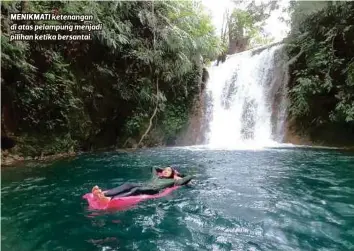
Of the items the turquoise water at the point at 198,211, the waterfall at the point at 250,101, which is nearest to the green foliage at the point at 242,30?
the waterfall at the point at 250,101

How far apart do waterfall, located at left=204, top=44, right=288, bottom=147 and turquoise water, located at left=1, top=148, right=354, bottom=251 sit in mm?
5367

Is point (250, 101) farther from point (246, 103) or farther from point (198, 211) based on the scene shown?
point (198, 211)

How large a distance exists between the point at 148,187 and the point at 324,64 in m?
8.82

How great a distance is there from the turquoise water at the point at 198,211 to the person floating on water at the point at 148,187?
0.69 ft

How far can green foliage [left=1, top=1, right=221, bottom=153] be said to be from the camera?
903cm

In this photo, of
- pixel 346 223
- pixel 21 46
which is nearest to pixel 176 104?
pixel 21 46

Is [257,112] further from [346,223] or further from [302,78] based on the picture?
[346,223]

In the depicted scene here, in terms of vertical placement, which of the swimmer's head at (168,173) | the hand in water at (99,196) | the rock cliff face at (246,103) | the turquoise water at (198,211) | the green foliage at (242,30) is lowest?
the turquoise water at (198,211)

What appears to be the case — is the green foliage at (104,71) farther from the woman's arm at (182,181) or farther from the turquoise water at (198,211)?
the woman's arm at (182,181)

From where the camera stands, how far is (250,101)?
569 inches

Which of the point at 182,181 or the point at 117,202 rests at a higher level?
the point at 182,181

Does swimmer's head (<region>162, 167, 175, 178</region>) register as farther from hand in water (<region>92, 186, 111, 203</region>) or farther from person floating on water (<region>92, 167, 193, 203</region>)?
hand in water (<region>92, 186, 111, 203</region>)

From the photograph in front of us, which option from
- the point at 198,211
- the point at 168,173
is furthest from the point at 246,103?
the point at 198,211

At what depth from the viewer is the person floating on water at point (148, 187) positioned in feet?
16.0
